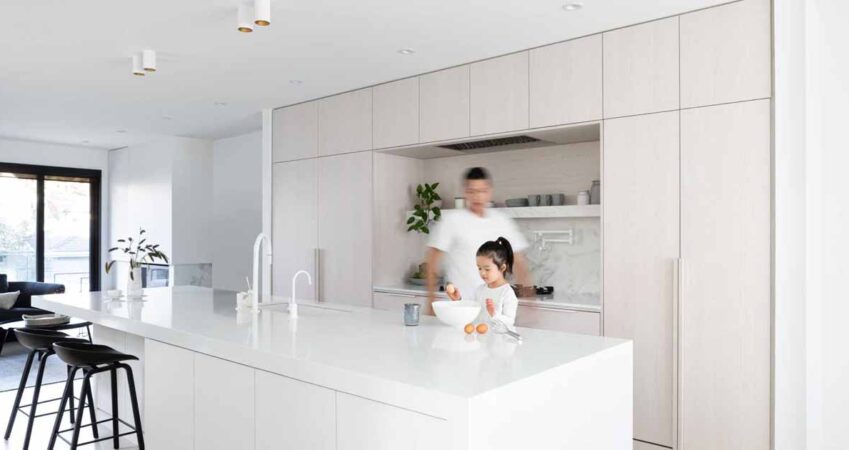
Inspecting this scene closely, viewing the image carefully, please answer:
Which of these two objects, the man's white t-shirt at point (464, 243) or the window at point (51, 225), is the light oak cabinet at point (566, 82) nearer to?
the man's white t-shirt at point (464, 243)

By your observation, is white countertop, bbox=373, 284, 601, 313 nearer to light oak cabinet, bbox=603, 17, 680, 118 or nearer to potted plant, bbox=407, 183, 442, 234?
potted plant, bbox=407, 183, 442, 234

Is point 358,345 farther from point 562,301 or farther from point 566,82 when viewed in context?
point 566,82

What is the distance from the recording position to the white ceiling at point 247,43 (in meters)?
3.04

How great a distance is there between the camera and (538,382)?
5.38ft

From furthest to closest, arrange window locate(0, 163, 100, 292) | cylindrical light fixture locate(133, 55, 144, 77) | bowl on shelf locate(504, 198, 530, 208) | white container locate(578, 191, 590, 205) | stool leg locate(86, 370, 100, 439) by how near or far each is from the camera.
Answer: window locate(0, 163, 100, 292) → bowl on shelf locate(504, 198, 530, 208) → white container locate(578, 191, 590, 205) → cylindrical light fixture locate(133, 55, 144, 77) → stool leg locate(86, 370, 100, 439)

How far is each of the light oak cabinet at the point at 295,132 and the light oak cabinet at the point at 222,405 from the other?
3.12 m

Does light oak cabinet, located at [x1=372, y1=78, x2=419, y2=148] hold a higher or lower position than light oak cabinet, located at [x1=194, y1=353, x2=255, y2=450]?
higher

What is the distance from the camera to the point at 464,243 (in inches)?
136

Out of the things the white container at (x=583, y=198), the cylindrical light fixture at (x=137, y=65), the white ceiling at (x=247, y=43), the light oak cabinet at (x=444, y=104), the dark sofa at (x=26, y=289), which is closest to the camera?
the white ceiling at (x=247, y=43)

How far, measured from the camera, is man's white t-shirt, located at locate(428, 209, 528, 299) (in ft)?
11.3

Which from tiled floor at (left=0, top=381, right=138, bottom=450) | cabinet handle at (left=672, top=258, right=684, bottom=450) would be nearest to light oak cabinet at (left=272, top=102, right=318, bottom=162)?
tiled floor at (left=0, top=381, right=138, bottom=450)

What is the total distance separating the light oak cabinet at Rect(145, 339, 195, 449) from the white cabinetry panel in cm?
92

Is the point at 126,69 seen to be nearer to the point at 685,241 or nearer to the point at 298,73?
the point at 298,73

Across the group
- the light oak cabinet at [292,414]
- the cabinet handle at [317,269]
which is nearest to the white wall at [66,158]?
the cabinet handle at [317,269]
